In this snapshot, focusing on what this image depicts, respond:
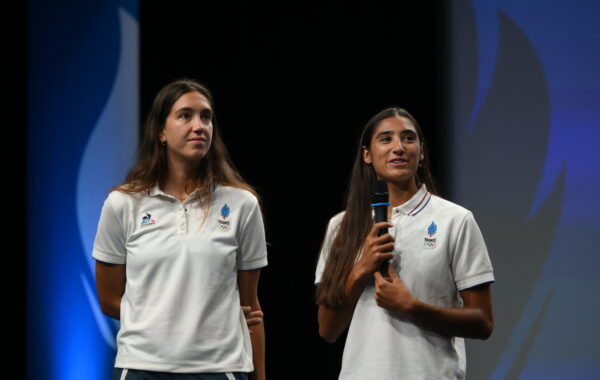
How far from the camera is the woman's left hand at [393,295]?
2252 mm

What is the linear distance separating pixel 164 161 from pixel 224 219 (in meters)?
0.34

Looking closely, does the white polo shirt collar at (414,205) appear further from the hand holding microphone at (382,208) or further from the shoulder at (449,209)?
the hand holding microphone at (382,208)

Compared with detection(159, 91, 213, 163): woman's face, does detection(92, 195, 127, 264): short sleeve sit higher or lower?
lower

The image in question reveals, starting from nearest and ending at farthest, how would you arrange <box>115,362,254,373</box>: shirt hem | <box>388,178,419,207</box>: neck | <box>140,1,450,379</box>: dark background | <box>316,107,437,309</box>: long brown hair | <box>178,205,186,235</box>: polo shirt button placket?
<box>115,362,254,373</box>: shirt hem < <box>178,205,186,235</box>: polo shirt button placket < <box>316,107,437,309</box>: long brown hair < <box>388,178,419,207</box>: neck < <box>140,1,450,379</box>: dark background

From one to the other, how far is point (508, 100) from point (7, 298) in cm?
312

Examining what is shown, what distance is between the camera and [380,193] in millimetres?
2330

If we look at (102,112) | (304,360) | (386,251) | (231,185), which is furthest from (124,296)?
(102,112)

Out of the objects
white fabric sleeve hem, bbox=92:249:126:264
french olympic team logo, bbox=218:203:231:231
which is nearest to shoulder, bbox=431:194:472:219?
french olympic team logo, bbox=218:203:231:231

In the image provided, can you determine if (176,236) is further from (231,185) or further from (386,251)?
(386,251)

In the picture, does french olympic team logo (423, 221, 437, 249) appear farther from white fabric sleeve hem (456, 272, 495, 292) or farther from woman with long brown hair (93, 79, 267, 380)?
woman with long brown hair (93, 79, 267, 380)

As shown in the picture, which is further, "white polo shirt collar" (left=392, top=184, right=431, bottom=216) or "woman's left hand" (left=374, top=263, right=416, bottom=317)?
"white polo shirt collar" (left=392, top=184, right=431, bottom=216)

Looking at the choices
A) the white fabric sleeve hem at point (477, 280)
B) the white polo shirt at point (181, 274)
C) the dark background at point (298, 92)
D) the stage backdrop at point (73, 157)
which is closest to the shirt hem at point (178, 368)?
the white polo shirt at point (181, 274)

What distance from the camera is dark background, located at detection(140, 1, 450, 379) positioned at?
4297 mm

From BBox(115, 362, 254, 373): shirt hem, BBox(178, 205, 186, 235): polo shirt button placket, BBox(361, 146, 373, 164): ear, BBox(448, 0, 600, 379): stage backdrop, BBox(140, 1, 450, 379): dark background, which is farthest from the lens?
BBox(140, 1, 450, 379): dark background
